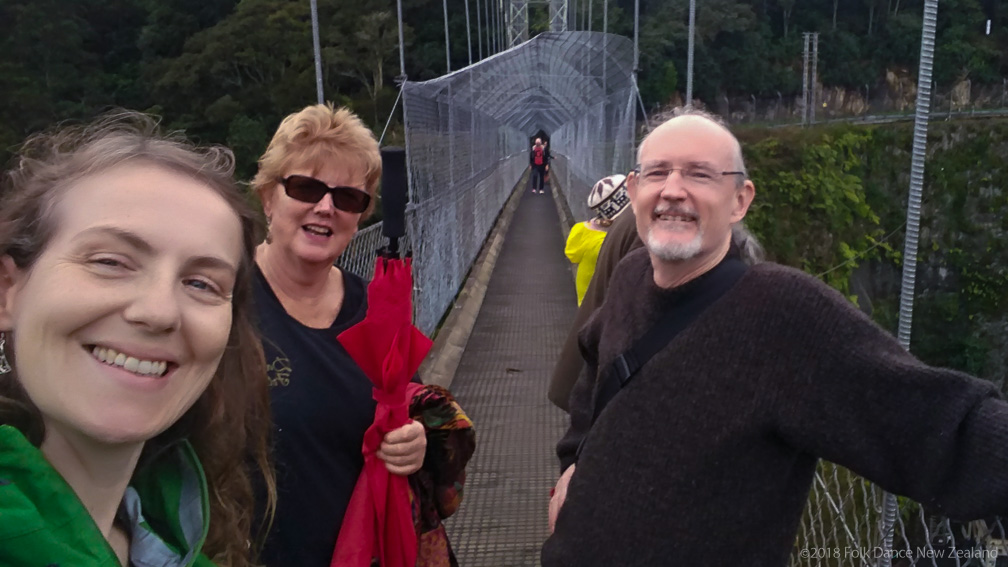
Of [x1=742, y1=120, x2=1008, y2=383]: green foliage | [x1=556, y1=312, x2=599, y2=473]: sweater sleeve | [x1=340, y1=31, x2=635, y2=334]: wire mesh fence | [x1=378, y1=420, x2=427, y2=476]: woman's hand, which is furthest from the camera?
[x1=742, y1=120, x2=1008, y2=383]: green foliage

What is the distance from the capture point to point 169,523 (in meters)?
1.19

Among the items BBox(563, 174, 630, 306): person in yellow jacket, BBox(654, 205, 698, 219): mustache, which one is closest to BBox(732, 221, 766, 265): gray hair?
BBox(654, 205, 698, 219): mustache

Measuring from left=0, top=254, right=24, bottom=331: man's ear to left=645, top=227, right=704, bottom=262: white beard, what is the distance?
118 centimetres

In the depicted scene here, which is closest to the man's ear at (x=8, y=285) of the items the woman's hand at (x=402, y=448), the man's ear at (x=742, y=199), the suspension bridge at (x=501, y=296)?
the woman's hand at (x=402, y=448)

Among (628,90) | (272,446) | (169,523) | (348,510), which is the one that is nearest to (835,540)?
(348,510)

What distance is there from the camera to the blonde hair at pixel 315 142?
196cm

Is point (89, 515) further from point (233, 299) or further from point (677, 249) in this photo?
point (677, 249)

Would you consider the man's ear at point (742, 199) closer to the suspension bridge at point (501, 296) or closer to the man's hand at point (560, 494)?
the suspension bridge at point (501, 296)

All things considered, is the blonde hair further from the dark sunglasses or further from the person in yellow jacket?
the person in yellow jacket

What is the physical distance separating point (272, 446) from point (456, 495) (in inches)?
21.9

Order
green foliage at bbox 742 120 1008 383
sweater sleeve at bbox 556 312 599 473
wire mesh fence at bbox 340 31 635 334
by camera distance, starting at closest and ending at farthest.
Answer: sweater sleeve at bbox 556 312 599 473 → wire mesh fence at bbox 340 31 635 334 → green foliage at bbox 742 120 1008 383

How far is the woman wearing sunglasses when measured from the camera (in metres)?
1.74

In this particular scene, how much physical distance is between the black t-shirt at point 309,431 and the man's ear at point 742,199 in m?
0.94

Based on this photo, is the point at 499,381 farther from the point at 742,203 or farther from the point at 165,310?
the point at 165,310
